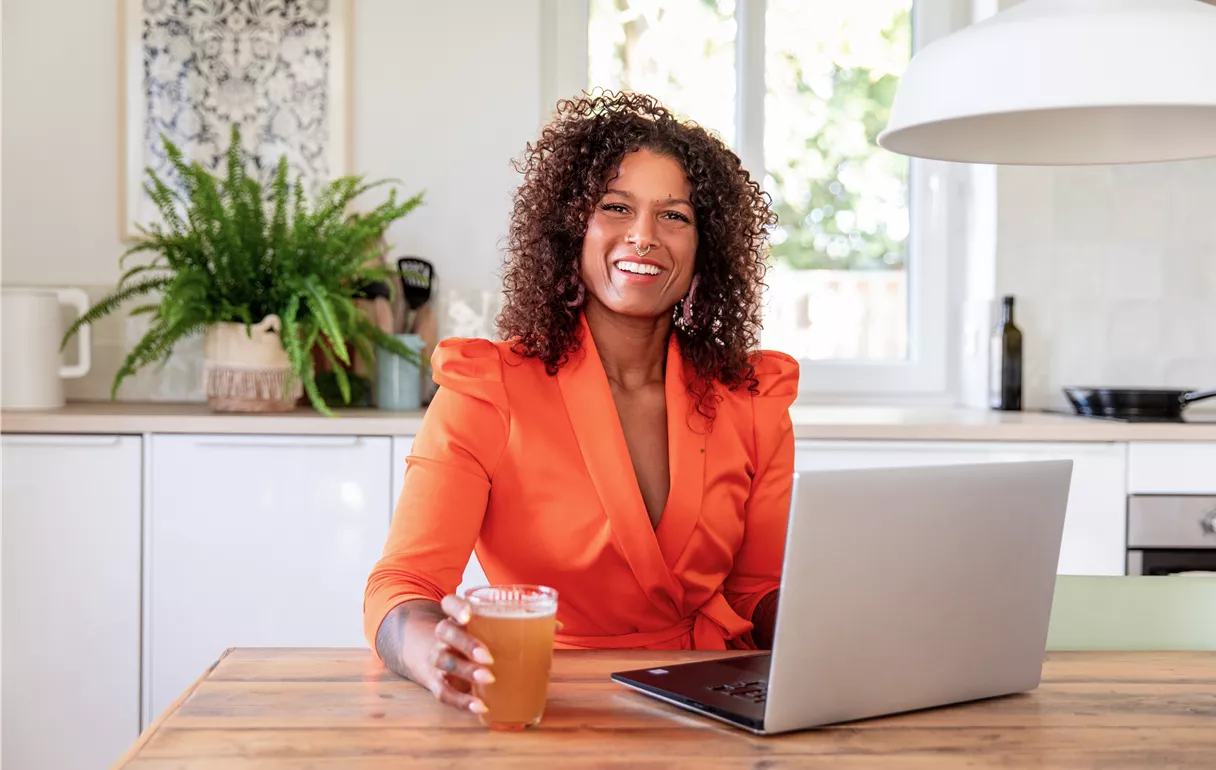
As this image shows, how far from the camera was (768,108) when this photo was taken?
10.6 ft

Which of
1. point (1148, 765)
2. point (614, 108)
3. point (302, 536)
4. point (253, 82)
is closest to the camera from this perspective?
point (1148, 765)

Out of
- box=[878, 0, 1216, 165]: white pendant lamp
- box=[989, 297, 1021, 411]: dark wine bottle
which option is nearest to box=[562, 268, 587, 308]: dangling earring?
box=[878, 0, 1216, 165]: white pendant lamp

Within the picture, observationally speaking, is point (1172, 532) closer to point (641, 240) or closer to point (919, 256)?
point (919, 256)

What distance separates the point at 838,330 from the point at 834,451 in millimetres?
820

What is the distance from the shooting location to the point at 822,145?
127 inches

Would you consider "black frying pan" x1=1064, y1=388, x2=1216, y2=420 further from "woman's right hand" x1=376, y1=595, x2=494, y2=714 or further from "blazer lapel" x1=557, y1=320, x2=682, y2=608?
"woman's right hand" x1=376, y1=595, x2=494, y2=714

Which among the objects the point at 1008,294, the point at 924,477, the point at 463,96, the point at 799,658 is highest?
the point at 463,96

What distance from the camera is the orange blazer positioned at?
146 cm

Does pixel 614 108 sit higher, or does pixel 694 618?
pixel 614 108

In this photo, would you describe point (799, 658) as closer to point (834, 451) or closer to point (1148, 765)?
point (1148, 765)

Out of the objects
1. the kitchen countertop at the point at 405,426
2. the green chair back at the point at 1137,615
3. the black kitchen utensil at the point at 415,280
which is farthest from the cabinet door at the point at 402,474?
the green chair back at the point at 1137,615

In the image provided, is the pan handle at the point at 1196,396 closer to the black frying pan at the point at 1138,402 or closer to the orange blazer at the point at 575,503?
the black frying pan at the point at 1138,402

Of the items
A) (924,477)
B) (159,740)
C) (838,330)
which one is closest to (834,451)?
(838,330)

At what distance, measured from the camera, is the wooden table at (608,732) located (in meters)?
0.91
